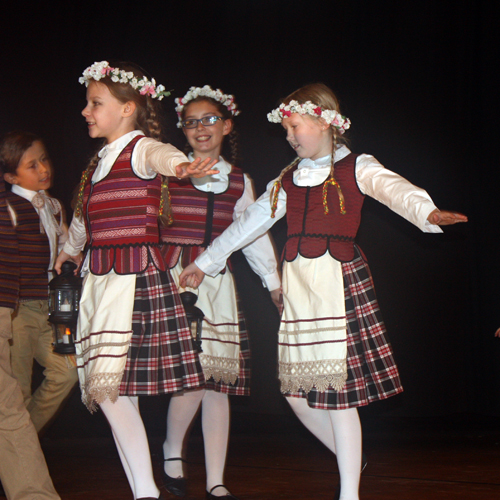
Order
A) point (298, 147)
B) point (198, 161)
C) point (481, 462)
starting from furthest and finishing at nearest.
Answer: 1. point (481, 462)
2. point (298, 147)
3. point (198, 161)

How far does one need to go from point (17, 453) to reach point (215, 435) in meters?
0.74

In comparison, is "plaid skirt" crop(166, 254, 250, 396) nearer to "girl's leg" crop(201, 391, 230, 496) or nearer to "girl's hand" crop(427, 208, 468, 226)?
"girl's leg" crop(201, 391, 230, 496)

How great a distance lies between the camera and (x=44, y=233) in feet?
9.35

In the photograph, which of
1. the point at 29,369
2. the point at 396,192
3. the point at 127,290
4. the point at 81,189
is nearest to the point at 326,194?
the point at 396,192

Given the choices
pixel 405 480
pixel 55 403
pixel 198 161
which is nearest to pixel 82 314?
pixel 198 161

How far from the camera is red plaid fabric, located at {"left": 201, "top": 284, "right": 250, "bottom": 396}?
235 centimetres

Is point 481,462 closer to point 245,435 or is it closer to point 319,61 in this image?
point 245,435

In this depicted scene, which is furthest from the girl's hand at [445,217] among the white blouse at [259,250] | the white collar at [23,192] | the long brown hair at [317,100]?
the white collar at [23,192]

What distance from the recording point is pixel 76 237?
7.95ft

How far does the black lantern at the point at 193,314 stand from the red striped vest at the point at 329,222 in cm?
37

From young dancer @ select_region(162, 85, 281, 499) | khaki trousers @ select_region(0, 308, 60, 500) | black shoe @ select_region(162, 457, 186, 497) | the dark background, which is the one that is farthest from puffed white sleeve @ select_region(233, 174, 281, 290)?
the dark background

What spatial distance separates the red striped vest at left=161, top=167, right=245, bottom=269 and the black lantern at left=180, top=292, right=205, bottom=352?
0.26 m

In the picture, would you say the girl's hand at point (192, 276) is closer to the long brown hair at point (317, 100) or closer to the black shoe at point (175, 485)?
the long brown hair at point (317, 100)

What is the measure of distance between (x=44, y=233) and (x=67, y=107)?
1.06 meters
